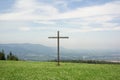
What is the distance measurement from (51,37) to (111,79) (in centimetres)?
1623

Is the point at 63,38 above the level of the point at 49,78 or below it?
above

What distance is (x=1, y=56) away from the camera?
246 feet

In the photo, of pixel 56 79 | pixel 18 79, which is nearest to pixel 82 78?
pixel 56 79

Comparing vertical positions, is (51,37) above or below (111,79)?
above

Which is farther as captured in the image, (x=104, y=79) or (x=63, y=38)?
(x=63, y=38)

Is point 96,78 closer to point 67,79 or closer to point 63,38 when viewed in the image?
point 67,79

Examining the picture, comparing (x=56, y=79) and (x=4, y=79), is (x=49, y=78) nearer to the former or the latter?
(x=56, y=79)

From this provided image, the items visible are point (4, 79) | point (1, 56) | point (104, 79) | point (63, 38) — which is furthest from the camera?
point (1, 56)

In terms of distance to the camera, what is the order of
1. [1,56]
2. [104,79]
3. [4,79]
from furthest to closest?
[1,56] → [104,79] → [4,79]

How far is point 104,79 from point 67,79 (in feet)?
8.99

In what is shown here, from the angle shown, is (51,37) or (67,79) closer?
(67,79)

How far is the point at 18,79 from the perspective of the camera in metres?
19.1

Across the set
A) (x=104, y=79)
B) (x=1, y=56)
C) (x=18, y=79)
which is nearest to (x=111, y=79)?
(x=104, y=79)

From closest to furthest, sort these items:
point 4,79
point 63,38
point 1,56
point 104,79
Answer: point 4,79, point 104,79, point 63,38, point 1,56
